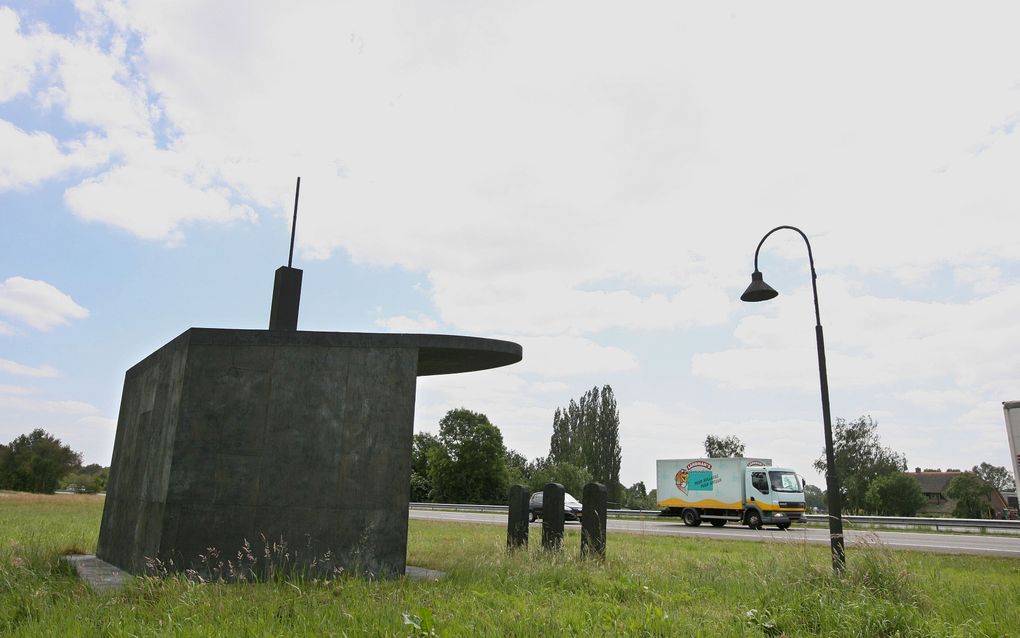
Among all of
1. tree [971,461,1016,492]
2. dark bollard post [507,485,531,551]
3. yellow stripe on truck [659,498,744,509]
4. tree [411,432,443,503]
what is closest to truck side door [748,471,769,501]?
yellow stripe on truck [659,498,744,509]

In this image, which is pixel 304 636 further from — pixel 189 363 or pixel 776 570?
pixel 776 570

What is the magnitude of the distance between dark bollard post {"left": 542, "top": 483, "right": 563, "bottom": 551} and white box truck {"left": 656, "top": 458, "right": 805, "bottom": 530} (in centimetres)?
1736

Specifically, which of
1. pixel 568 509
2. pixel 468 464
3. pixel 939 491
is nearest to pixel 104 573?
pixel 568 509

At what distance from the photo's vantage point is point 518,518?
11.4 meters

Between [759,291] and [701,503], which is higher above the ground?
[759,291]

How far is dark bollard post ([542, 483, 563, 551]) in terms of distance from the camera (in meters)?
10.7

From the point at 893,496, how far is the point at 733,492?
46935 mm

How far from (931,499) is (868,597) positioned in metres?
107

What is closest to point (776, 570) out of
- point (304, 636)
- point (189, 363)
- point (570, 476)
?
point (304, 636)

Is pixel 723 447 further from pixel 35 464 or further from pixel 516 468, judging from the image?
pixel 35 464

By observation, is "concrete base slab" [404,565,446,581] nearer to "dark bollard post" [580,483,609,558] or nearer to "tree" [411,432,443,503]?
"dark bollard post" [580,483,609,558]

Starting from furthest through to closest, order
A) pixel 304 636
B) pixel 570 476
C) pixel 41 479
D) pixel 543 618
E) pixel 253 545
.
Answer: pixel 41 479 < pixel 570 476 < pixel 253 545 < pixel 543 618 < pixel 304 636

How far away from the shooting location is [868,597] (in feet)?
23.8

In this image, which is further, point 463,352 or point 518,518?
point 518,518
